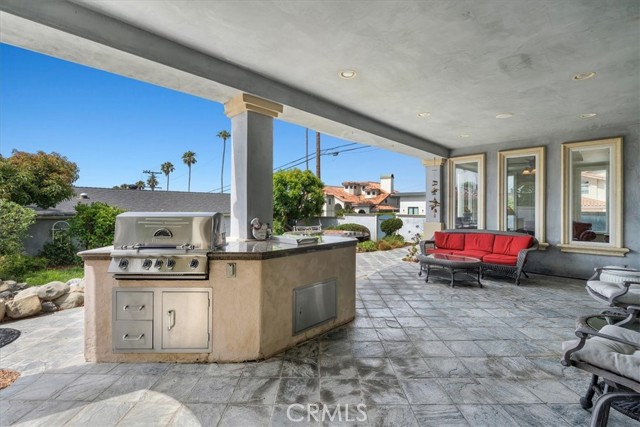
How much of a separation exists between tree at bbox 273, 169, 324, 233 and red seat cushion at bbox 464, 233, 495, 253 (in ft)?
22.1

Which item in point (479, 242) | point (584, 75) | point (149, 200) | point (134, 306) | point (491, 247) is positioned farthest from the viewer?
point (149, 200)

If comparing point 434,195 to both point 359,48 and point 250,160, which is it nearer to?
point 359,48

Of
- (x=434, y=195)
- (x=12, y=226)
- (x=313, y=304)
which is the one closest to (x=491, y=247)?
(x=434, y=195)

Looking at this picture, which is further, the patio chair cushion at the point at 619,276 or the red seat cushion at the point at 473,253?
the red seat cushion at the point at 473,253

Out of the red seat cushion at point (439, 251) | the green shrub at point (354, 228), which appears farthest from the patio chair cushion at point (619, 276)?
the green shrub at point (354, 228)

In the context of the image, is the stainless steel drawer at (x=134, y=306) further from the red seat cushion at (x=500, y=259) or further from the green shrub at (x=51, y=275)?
the red seat cushion at (x=500, y=259)

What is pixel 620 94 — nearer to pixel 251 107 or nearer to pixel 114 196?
pixel 251 107

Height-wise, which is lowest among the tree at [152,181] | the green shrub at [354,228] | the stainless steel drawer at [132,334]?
the stainless steel drawer at [132,334]

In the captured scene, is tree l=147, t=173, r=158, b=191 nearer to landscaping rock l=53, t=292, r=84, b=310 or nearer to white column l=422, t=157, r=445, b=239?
landscaping rock l=53, t=292, r=84, b=310

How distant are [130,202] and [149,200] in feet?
2.48

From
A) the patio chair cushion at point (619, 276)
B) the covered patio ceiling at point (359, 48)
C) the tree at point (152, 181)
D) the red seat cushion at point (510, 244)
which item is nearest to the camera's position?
the covered patio ceiling at point (359, 48)

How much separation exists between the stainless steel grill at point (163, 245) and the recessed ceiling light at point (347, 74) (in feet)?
7.08

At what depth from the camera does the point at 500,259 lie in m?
5.06

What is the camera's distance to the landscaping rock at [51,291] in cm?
345
